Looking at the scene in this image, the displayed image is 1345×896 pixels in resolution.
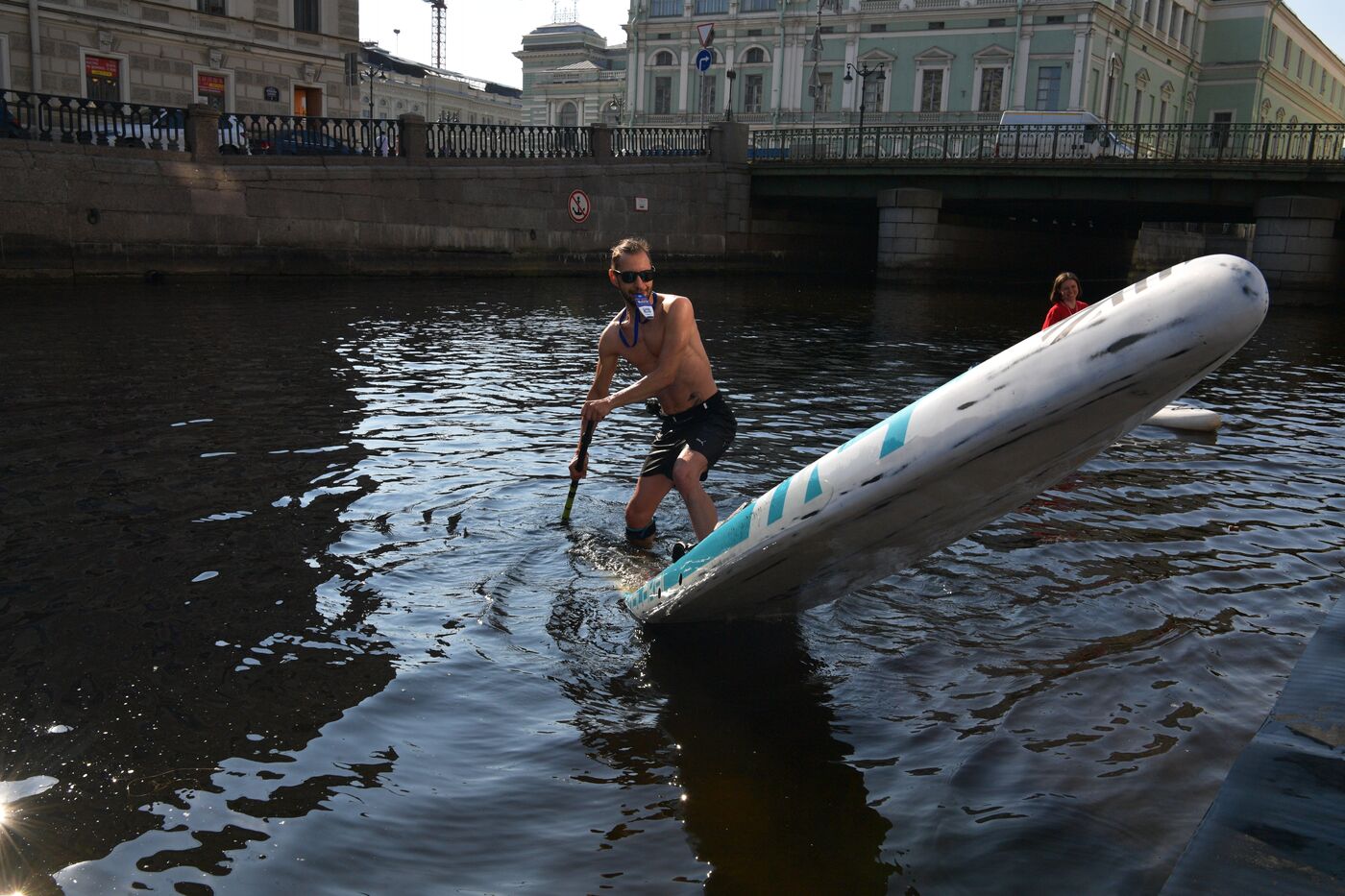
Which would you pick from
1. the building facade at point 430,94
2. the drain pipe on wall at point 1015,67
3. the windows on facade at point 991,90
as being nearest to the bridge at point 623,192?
the drain pipe on wall at point 1015,67

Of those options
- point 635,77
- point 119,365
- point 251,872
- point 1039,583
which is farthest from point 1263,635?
point 635,77

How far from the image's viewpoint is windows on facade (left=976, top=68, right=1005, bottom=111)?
57.0 metres

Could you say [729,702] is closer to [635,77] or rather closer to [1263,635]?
[1263,635]

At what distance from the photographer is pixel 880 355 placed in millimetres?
16984

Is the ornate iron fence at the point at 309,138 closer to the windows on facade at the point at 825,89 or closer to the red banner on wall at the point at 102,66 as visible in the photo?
the red banner on wall at the point at 102,66

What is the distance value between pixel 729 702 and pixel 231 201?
23050mm

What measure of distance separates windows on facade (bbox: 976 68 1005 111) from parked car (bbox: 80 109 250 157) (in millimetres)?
41596

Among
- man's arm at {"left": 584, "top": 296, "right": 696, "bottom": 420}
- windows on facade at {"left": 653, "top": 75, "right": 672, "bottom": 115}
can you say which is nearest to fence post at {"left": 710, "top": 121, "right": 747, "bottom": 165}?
man's arm at {"left": 584, "top": 296, "right": 696, "bottom": 420}

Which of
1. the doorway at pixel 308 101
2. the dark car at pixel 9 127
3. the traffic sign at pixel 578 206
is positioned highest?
the doorway at pixel 308 101

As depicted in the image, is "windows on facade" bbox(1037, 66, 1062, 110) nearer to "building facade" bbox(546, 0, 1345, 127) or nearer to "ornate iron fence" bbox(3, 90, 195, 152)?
"building facade" bbox(546, 0, 1345, 127)

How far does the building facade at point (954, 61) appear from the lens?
56.0m

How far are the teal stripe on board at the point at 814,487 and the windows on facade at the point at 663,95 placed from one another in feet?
212

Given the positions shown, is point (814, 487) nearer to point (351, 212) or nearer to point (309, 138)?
point (351, 212)

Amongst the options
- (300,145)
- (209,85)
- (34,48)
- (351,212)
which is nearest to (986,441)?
(351,212)
